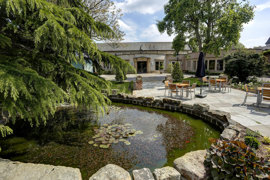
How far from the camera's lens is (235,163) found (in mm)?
1798

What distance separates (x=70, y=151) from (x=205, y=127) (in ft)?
13.2

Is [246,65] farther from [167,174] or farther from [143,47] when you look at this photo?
[143,47]

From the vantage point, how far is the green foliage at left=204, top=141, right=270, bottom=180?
1721mm

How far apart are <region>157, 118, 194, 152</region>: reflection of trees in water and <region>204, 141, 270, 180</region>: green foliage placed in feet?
4.89

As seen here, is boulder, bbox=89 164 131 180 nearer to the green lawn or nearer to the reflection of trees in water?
the reflection of trees in water

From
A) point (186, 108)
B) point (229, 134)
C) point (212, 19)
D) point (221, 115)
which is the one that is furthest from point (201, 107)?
point (212, 19)

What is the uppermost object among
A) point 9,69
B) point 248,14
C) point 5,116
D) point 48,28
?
point 248,14

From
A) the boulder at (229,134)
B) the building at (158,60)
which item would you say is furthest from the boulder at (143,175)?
the building at (158,60)

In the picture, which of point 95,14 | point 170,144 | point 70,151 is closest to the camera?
point 70,151

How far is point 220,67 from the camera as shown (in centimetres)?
2502

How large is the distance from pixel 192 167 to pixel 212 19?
723 inches

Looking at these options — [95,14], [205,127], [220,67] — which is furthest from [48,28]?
[220,67]

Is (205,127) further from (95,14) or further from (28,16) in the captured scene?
(95,14)

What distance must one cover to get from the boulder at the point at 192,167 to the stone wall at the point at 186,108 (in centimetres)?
239
